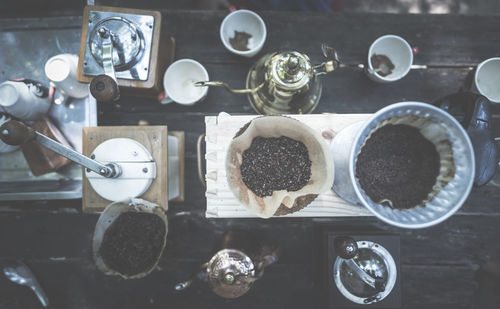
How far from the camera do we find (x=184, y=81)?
1.13 metres

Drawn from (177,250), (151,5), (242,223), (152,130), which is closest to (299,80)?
(152,130)

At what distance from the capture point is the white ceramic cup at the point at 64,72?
Result: 982mm

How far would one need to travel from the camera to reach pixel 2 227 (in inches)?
46.2

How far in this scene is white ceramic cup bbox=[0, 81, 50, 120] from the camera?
0.94 metres

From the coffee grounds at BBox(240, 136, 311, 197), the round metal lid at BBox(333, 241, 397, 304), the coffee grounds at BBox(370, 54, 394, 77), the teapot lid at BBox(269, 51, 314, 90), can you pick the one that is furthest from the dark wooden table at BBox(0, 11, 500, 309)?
the coffee grounds at BBox(240, 136, 311, 197)

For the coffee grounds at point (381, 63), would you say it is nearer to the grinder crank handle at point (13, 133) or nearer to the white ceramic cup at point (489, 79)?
the white ceramic cup at point (489, 79)

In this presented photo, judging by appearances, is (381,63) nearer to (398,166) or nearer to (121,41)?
(398,166)

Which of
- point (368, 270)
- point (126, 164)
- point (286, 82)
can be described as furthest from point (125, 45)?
point (368, 270)

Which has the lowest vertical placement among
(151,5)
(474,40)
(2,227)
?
(2,227)

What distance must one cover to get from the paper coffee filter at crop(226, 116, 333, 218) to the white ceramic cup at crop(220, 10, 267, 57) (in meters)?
0.46

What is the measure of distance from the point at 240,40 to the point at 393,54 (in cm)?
63

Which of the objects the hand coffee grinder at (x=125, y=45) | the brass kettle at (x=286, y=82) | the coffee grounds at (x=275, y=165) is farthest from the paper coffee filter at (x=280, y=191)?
the hand coffee grinder at (x=125, y=45)

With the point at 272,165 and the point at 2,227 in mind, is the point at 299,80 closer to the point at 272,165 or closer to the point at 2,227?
the point at 272,165

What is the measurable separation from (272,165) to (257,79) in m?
0.45
